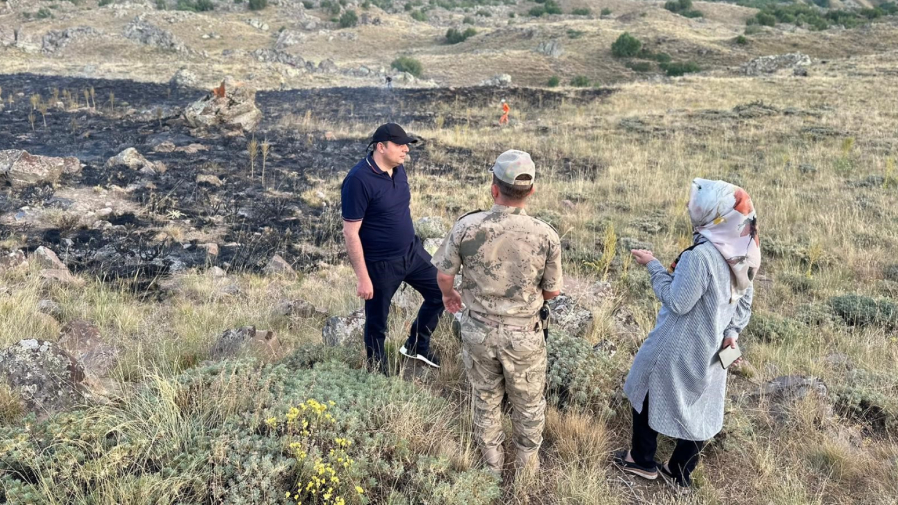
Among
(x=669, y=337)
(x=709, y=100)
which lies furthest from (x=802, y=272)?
(x=709, y=100)

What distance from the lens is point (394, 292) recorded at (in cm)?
356

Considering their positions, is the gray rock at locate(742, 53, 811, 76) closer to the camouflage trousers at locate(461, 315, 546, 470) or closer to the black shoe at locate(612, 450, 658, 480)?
the black shoe at locate(612, 450, 658, 480)

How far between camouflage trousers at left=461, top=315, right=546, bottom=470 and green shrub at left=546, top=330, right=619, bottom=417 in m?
0.69

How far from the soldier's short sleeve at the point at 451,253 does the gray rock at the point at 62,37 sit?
122 feet

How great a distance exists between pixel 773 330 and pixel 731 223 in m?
3.11

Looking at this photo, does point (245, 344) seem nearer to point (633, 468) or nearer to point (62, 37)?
point (633, 468)

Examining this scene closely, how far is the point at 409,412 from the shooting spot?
2.77 meters

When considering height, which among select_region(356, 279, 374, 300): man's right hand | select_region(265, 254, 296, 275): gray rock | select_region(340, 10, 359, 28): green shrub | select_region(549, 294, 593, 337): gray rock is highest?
select_region(340, 10, 359, 28): green shrub

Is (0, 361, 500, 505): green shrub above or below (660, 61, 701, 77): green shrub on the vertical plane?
below

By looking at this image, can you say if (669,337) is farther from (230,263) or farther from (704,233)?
(230,263)

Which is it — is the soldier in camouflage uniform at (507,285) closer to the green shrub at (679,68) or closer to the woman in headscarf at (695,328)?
the woman in headscarf at (695,328)

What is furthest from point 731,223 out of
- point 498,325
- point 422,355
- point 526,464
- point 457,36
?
point 457,36

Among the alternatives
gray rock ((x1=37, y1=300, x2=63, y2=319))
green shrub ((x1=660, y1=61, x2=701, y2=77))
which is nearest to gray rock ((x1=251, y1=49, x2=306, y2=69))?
green shrub ((x1=660, y1=61, x2=701, y2=77))

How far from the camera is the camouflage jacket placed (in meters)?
2.40
